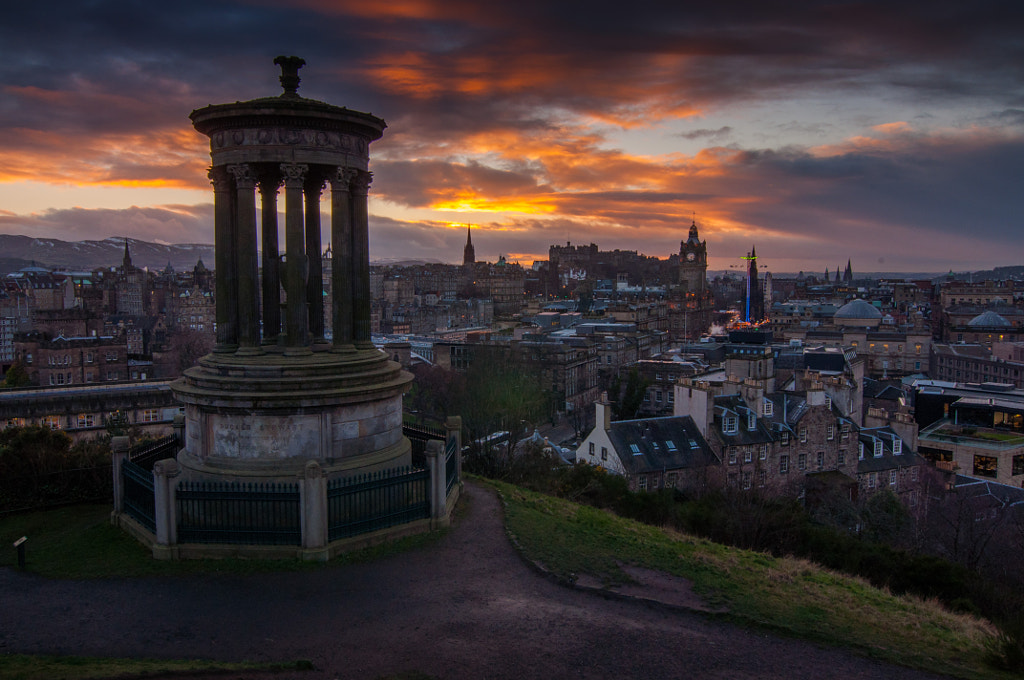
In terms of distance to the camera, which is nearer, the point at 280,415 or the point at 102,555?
the point at 102,555

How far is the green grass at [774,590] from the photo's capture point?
11109mm

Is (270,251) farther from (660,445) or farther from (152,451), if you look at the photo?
(660,445)

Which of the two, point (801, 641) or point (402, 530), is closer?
point (801, 641)

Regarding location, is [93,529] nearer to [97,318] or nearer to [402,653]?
[402,653]

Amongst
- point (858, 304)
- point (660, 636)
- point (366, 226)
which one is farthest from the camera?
point (858, 304)

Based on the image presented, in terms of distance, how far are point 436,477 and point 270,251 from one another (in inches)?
295

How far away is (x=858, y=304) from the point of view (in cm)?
12262

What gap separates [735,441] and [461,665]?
3037 centimetres

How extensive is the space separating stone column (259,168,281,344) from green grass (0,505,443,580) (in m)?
5.60

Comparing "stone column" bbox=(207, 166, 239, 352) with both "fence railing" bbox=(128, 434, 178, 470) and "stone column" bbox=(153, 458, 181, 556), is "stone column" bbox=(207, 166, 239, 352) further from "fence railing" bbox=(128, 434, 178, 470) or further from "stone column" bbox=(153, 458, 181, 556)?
"stone column" bbox=(153, 458, 181, 556)

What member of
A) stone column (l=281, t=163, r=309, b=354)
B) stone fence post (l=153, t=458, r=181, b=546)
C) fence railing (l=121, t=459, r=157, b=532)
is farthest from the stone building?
stone fence post (l=153, t=458, r=181, b=546)

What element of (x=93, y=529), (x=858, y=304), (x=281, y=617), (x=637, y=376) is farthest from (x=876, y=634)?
(x=858, y=304)

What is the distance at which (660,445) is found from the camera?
36.3 metres

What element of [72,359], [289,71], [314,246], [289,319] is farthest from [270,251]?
[72,359]
